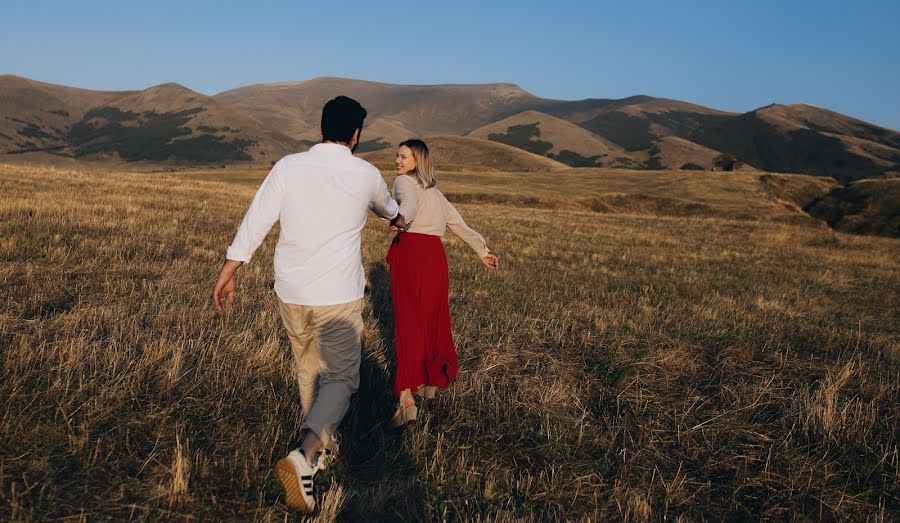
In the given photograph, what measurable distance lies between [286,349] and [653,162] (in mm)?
204470

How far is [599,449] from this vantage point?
4020 mm

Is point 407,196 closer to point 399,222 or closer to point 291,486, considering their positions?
point 399,222

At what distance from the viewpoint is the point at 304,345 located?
143 inches

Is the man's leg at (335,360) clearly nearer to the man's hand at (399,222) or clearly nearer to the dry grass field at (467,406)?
the dry grass field at (467,406)

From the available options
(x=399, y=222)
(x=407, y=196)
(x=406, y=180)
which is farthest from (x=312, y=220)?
(x=406, y=180)

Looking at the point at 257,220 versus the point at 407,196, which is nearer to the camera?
the point at 257,220

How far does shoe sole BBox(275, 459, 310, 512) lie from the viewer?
285 cm

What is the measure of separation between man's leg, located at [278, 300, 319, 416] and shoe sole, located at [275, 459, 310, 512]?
88 cm

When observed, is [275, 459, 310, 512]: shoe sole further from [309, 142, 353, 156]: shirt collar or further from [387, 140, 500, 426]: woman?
[309, 142, 353, 156]: shirt collar

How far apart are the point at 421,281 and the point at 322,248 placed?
1.63 m

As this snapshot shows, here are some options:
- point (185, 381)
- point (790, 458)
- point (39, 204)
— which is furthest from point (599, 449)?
point (39, 204)

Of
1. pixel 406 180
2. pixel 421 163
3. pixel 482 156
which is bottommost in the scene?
pixel 406 180

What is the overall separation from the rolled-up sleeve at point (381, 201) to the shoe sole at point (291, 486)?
181 cm

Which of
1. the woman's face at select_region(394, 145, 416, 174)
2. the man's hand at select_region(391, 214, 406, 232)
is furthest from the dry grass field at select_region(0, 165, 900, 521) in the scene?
the woman's face at select_region(394, 145, 416, 174)
